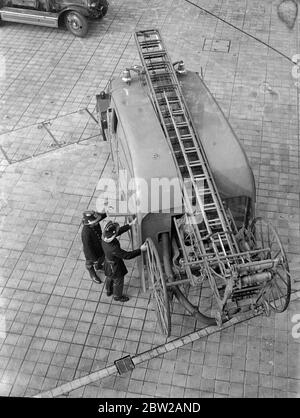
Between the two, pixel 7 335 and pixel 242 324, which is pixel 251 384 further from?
pixel 7 335

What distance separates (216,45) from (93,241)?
8840 millimetres

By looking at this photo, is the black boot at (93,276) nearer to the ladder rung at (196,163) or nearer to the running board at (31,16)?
the ladder rung at (196,163)

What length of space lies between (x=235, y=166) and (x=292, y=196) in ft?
9.52

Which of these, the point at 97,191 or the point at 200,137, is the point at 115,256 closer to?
the point at 200,137

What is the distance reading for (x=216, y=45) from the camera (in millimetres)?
13492

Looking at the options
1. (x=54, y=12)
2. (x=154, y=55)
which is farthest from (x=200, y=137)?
(x=54, y=12)

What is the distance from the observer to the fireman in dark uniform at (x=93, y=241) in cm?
702

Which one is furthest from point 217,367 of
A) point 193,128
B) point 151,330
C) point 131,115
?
point 131,115

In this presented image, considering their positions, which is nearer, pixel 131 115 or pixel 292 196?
pixel 131 115

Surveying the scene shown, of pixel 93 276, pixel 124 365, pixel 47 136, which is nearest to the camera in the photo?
pixel 124 365

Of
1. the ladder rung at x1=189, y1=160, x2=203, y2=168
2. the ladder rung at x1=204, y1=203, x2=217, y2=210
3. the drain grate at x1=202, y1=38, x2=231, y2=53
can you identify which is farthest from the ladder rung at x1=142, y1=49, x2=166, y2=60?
the drain grate at x1=202, y1=38, x2=231, y2=53

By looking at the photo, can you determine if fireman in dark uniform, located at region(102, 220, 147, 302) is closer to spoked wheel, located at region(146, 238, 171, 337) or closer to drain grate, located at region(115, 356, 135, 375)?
spoked wheel, located at region(146, 238, 171, 337)

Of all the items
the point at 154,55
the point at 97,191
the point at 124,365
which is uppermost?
the point at 154,55

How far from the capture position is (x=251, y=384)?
662 cm
